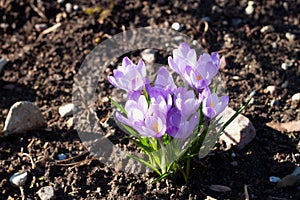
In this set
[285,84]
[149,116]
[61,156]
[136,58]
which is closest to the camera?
[149,116]

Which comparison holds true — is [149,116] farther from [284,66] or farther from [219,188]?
[284,66]

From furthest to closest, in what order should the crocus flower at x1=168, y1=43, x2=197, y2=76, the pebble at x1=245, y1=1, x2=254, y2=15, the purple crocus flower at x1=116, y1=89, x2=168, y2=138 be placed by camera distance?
the pebble at x1=245, y1=1, x2=254, y2=15 → the crocus flower at x1=168, y1=43, x2=197, y2=76 → the purple crocus flower at x1=116, y1=89, x2=168, y2=138

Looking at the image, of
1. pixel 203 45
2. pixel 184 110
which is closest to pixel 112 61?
pixel 203 45

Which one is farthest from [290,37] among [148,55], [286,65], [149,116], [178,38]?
[149,116]

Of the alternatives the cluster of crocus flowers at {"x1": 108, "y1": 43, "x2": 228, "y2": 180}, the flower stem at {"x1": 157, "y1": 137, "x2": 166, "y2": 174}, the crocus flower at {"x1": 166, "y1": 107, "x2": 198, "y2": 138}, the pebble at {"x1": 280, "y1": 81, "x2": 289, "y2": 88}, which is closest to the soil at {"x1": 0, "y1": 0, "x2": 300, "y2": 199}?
the pebble at {"x1": 280, "y1": 81, "x2": 289, "y2": 88}

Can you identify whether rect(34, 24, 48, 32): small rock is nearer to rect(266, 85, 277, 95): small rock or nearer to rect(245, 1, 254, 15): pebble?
rect(245, 1, 254, 15): pebble

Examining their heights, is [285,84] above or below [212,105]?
below

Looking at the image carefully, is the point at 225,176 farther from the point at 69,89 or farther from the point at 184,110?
the point at 69,89
